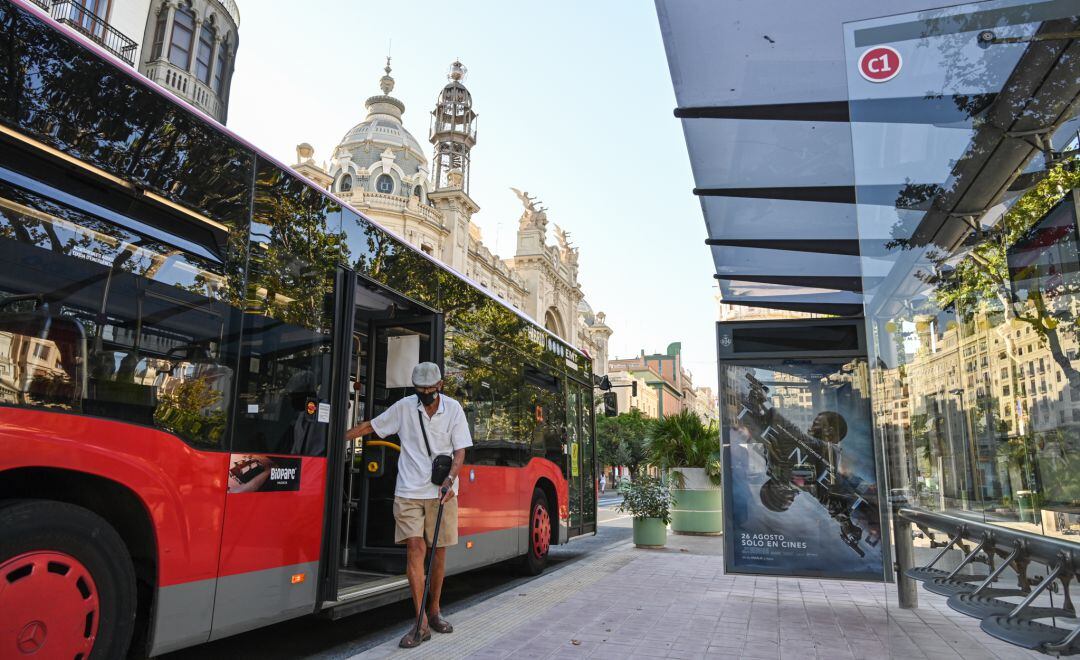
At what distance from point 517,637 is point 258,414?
2.58 metres

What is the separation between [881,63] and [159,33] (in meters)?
23.0

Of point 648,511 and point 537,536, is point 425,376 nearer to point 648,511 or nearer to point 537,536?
point 537,536

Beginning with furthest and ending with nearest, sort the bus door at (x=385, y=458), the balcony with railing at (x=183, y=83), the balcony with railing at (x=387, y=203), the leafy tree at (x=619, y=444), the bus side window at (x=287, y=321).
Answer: the leafy tree at (x=619, y=444)
the balcony with railing at (x=387, y=203)
the balcony with railing at (x=183, y=83)
the bus door at (x=385, y=458)
the bus side window at (x=287, y=321)

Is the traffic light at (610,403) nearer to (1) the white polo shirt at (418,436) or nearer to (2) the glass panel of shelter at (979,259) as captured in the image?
(1) the white polo shirt at (418,436)

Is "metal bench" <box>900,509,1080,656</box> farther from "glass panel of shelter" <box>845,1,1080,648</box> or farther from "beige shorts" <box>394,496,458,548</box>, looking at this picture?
"beige shorts" <box>394,496,458,548</box>

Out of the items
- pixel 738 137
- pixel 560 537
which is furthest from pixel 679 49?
pixel 560 537

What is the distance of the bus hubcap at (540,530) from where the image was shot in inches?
350

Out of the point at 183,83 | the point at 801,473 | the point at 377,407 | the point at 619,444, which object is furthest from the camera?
the point at 619,444

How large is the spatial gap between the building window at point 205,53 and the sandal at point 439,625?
21.4 m

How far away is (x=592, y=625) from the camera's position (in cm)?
575

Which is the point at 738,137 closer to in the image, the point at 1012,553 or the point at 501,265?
the point at 1012,553

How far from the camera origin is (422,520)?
17.9ft

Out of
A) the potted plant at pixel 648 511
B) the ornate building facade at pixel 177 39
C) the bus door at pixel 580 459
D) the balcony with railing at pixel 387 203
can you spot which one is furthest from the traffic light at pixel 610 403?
the balcony with railing at pixel 387 203

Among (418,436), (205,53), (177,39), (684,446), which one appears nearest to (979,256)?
(418,436)
